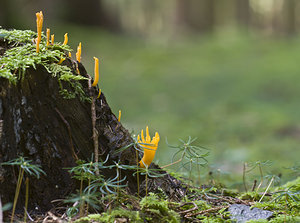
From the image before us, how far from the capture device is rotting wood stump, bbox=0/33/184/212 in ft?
5.99

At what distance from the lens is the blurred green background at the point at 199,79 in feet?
21.8

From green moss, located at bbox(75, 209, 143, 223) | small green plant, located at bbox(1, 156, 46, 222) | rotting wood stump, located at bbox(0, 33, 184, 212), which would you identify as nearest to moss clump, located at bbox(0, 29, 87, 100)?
rotting wood stump, located at bbox(0, 33, 184, 212)

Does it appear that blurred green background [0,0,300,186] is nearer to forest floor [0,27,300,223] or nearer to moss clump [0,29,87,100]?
forest floor [0,27,300,223]

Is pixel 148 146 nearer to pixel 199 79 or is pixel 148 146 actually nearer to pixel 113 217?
pixel 113 217

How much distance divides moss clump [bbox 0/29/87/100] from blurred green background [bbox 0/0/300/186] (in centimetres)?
147

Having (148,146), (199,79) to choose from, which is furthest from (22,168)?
(199,79)

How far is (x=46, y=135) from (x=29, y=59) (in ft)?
1.25

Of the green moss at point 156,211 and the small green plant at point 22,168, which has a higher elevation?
the small green plant at point 22,168

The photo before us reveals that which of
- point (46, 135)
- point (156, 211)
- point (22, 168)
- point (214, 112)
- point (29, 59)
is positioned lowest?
point (214, 112)

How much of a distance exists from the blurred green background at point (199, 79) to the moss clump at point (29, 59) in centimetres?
147

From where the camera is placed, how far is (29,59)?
1876 millimetres

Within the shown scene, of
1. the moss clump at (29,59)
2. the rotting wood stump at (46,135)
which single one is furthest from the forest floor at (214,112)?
the moss clump at (29,59)

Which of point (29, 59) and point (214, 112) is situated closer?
point (29, 59)

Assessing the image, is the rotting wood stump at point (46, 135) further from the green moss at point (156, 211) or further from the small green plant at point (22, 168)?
the green moss at point (156, 211)
